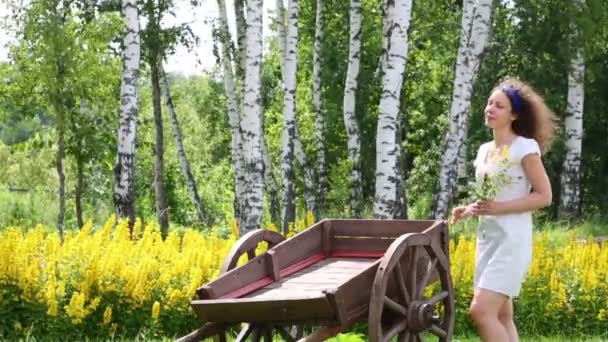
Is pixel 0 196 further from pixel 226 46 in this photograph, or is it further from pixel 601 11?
pixel 601 11

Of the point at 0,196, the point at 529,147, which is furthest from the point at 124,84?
the point at 0,196

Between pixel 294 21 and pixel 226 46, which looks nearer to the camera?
pixel 294 21

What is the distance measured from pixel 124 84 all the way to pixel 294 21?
630 centimetres

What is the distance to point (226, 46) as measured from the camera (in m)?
25.4

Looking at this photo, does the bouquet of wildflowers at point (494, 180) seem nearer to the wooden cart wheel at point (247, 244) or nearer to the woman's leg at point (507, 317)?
the woman's leg at point (507, 317)

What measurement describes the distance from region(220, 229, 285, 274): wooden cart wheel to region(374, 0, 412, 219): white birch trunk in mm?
5151

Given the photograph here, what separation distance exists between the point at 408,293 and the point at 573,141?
1837 cm

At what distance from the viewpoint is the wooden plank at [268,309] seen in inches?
242

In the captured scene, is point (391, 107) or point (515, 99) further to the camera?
point (391, 107)

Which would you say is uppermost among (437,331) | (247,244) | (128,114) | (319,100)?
(319,100)

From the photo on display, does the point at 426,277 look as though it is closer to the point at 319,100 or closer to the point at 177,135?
the point at 319,100

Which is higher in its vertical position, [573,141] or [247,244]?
[573,141]

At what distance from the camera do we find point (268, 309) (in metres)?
6.19

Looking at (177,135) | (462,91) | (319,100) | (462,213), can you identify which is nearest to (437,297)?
(462,213)
